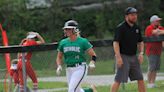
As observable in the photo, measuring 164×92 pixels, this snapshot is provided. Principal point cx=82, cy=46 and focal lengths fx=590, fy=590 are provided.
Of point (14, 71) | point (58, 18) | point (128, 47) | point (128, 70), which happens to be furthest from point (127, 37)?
point (58, 18)

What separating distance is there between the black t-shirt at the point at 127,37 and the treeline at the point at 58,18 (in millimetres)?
17821

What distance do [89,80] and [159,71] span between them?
272 cm

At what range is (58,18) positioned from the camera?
31.7 metres

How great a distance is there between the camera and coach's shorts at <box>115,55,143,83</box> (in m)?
12.3

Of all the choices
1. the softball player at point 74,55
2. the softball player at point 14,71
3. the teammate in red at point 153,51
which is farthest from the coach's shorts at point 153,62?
the softball player at point 74,55

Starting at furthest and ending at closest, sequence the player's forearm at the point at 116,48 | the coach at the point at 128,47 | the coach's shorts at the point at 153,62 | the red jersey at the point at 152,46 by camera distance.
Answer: the coach's shorts at the point at 153,62
the red jersey at the point at 152,46
the coach at the point at 128,47
the player's forearm at the point at 116,48

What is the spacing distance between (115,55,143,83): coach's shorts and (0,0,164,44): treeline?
17732mm

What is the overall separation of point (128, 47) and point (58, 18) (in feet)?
64.1

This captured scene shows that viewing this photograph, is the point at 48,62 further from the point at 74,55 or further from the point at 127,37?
the point at 74,55

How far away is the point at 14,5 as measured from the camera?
3069 centimetres

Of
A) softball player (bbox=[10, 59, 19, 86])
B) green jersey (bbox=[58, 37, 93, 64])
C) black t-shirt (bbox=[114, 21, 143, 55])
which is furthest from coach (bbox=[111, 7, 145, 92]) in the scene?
softball player (bbox=[10, 59, 19, 86])

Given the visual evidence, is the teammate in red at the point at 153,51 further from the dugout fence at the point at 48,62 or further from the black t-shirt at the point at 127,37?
the black t-shirt at the point at 127,37

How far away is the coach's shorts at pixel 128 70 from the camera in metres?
12.3

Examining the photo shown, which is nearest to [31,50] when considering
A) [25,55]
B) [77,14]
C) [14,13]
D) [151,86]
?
[25,55]
